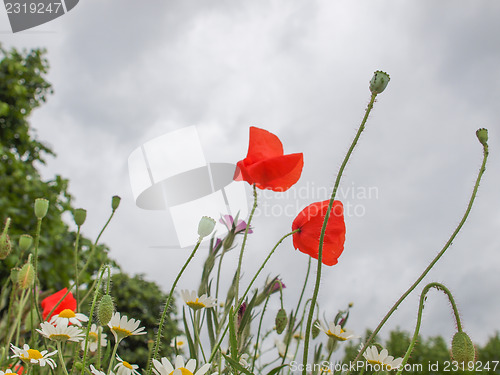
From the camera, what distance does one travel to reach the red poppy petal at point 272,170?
109 centimetres

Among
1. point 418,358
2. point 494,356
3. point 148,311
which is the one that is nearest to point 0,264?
point 148,311

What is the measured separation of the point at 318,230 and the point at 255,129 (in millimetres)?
290

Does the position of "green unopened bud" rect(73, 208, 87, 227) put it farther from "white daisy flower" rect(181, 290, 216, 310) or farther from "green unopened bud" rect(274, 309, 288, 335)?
"green unopened bud" rect(274, 309, 288, 335)

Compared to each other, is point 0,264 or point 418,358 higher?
point 418,358

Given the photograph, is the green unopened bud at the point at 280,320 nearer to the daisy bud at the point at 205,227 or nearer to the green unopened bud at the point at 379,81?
the daisy bud at the point at 205,227

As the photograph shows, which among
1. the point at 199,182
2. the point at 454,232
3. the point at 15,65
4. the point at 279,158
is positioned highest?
the point at 15,65

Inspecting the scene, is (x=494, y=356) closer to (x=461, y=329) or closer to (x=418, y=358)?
(x=418, y=358)

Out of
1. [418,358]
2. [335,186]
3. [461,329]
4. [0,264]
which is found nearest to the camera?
[335,186]

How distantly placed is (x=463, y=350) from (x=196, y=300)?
23.8 inches

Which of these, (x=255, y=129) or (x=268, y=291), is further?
(x=268, y=291)

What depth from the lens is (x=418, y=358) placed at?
12359mm

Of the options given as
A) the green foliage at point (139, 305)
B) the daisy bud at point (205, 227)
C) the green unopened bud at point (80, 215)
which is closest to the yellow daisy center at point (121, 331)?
the daisy bud at point (205, 227)

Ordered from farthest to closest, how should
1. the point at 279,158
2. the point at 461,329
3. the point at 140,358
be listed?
the point at 140,358
the point at 279,158
the point at 461,329

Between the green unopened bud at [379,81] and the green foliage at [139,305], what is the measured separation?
322 cm
